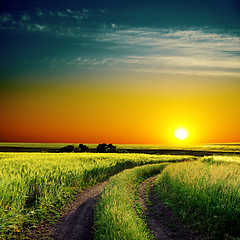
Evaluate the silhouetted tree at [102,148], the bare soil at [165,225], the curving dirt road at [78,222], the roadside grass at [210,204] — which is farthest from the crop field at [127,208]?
the silhouetted tree at [102,148]

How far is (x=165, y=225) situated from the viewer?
1140cm

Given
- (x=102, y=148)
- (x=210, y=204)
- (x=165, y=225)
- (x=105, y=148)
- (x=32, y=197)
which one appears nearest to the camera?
(x=165, y=225)

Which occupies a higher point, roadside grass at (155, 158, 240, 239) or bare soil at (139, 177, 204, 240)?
roadside grass at (155, 158, 240, 239)

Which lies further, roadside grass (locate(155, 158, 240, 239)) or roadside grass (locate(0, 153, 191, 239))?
roadside grass (locate(0, 153, 191, 239))

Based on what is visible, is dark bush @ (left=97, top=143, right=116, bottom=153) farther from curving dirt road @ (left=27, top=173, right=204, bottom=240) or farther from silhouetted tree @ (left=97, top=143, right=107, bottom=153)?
curving dirt road @ (left=27, top=173, right=204, bottom=240)

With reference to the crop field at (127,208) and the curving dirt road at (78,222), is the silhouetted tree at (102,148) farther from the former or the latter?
the curving dirt road at (78,222)

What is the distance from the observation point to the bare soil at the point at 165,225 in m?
10.1

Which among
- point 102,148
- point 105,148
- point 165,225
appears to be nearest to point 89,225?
point 165,225

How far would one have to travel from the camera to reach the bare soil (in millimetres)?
10073

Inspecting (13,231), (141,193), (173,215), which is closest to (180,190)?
(173,215)

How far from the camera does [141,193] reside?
60.4 feet

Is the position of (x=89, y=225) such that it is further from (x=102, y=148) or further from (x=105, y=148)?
(x=102, y=148)

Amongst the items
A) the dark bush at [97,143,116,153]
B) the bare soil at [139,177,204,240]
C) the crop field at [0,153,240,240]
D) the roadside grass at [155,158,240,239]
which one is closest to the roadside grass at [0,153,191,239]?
the crop field at [0,153,240,240]

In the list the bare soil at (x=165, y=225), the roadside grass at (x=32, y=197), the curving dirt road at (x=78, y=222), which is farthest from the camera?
the roadside grass at (x=32, y=197)
